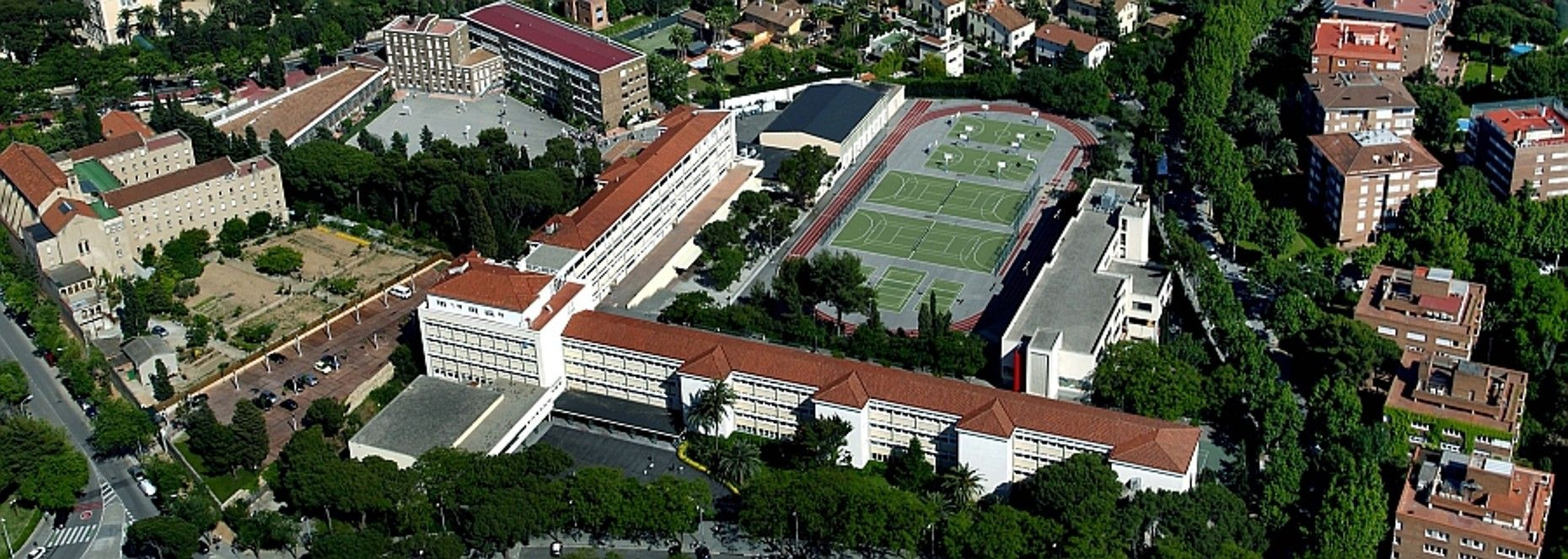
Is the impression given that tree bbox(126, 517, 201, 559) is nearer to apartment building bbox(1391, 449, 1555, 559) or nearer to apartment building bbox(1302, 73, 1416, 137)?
apartment building bbox(1391, 449, 1555, 559)

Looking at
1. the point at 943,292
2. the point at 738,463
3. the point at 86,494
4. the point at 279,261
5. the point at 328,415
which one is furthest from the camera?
the point at 279,261

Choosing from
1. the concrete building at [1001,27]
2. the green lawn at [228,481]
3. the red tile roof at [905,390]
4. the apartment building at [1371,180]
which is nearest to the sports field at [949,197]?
the apartment building at [1371,180]

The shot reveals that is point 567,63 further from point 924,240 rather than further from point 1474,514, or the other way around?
point 1474,514

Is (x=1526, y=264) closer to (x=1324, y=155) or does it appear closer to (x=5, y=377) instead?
(x=1324, y=155)

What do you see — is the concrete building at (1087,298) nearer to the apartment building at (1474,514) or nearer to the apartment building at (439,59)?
→ the apartment building at (1474,514)

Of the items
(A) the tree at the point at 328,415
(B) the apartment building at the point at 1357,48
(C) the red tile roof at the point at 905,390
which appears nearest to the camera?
(C) the red tile roof at the point at 905,390

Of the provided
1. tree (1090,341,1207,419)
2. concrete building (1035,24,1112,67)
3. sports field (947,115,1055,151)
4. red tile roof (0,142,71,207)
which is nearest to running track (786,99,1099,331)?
sports field (947,115,1055,151)

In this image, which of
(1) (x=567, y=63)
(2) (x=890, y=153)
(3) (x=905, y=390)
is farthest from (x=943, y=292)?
(1) (x=567, y=63)
